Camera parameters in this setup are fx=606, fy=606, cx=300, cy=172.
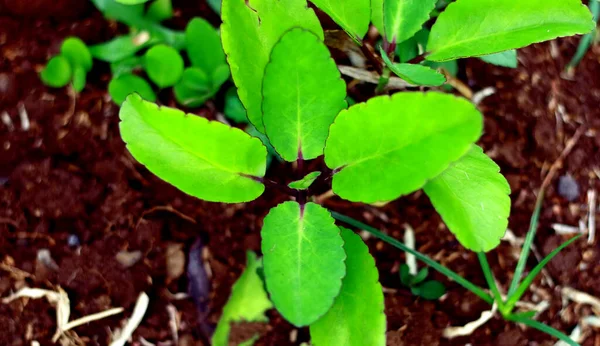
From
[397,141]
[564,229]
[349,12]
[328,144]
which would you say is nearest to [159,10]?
[349,12]

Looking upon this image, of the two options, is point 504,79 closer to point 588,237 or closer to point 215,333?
point 588,237

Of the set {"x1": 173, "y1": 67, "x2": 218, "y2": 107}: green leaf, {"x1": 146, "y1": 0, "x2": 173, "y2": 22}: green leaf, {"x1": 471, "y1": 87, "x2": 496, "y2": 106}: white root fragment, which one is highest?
{"x1": 146, "y1": 0, "x2": 173, "y2": 22}: green leaf

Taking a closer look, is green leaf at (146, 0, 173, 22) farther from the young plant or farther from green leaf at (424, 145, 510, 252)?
green leaf at (424, 145, 510, 252)

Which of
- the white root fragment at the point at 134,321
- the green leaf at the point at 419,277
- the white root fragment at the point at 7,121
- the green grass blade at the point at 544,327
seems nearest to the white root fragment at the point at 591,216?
the green grass blade at the point at 544,327

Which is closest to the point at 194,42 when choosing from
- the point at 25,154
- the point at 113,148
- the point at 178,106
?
the point at 178,106

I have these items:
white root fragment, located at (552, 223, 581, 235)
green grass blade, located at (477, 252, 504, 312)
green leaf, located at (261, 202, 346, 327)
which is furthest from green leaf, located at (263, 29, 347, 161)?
white root fragment, located at (552, 223, 581, 235)

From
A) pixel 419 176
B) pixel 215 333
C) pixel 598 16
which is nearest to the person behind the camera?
pixel 419 176

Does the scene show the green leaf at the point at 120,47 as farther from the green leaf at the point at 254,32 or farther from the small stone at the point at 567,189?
the small stone at the point at 567,189
